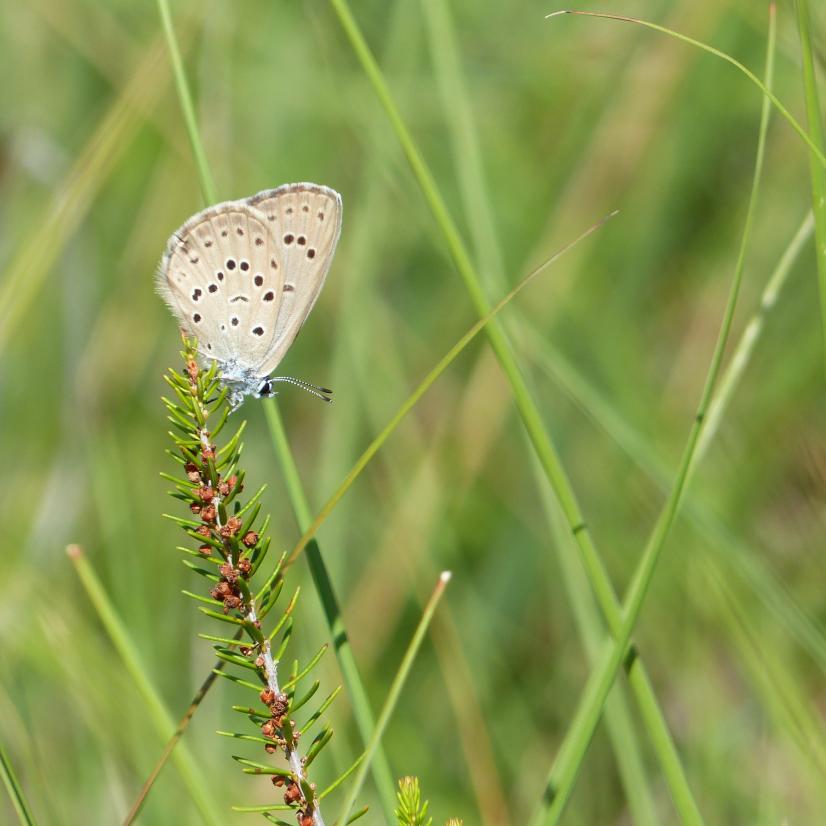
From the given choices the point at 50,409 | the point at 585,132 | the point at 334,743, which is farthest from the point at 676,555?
the point at 50,409

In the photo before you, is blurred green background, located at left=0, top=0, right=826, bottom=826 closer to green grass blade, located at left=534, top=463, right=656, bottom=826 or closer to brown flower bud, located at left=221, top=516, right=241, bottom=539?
green grass blade, located at left=534, top=463, right=656, bottom=826

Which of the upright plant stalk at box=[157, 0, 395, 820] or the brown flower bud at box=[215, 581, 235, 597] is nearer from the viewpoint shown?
the brown flower bud at box=[215, 581, 235, 597]

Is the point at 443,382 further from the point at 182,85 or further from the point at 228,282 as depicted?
the point at 182,85

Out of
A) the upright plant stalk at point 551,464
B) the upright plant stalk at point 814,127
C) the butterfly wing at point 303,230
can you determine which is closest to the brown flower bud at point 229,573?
the upright plant stalk at point 551,464

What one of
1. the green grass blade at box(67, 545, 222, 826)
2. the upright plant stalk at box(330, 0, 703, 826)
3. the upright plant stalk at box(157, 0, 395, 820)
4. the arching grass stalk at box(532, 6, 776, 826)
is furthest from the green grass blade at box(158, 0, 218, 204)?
the arching grass stalk at box(532, 6, 776, 826)

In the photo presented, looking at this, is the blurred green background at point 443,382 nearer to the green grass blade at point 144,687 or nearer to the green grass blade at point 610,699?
the green grass blade at point 610,699

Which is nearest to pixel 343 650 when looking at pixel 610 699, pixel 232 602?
pixel 232 602

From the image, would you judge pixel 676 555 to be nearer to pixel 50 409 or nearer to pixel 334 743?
pixel 334 743
